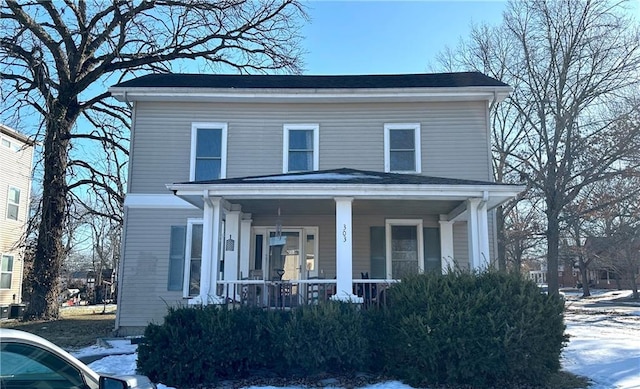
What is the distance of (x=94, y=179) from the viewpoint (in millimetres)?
17344

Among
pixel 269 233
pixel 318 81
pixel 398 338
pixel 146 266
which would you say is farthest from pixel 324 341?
pixel 318 81

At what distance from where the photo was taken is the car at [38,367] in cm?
274

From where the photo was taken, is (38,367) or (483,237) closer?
(38,367)

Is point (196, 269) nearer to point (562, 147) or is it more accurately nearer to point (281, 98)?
point (281, 98)

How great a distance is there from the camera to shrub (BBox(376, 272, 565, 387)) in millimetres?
6988

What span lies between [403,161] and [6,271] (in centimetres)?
1879

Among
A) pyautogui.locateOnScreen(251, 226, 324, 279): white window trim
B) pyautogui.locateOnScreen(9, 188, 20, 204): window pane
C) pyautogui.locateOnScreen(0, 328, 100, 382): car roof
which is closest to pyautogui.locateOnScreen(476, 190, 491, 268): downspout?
pyautogui.locateOnScreen(251, 226, 324, 279): white window trim

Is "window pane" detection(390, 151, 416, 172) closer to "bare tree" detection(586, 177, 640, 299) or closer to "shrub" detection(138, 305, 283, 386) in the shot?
"shrub" detection(138, 305, 283, 386)

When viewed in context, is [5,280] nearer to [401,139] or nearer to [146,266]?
[146,266]

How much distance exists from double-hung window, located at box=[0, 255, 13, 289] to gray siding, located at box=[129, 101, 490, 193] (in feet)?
43.0

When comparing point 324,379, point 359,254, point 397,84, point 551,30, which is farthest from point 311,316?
point 551,30

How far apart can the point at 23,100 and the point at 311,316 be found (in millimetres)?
12632

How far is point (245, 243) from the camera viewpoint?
40.3 feet

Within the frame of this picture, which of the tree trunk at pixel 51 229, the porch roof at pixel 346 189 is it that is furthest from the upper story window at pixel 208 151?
the tree trunk at pixel 51 229
